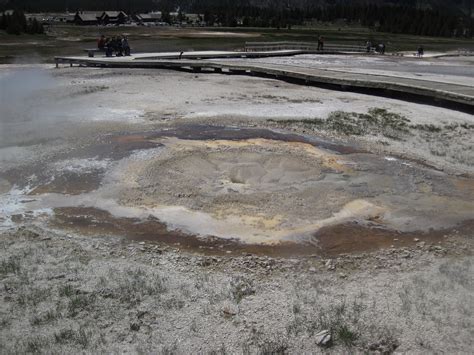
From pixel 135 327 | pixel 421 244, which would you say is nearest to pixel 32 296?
pixel 135 327

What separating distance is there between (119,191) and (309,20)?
9824 centimetres

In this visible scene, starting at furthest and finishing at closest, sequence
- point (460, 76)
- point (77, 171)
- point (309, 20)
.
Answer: point (309, 20) < point (460, 76) < point (77, 171)

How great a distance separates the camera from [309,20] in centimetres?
10019

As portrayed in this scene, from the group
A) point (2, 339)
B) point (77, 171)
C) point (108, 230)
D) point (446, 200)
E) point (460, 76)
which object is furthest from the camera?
point (460, 76)

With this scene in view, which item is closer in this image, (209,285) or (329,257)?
(209,285)

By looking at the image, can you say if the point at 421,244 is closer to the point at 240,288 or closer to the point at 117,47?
the point at 240,288

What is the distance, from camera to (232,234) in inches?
270

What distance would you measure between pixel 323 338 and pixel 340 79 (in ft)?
49.6

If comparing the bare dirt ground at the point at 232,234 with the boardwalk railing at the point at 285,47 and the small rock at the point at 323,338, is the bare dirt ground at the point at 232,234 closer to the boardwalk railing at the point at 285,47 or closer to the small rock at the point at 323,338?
the small rock at the point at 323,338

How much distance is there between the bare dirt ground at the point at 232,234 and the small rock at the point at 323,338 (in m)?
0.03

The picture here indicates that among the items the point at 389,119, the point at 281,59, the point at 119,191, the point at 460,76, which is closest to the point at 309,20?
the point at 281,59

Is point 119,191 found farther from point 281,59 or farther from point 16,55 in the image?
point 16,55

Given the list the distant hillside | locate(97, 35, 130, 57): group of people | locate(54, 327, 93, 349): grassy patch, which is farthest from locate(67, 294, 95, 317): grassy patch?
the distant hillside

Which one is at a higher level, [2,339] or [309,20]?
[309,20]
